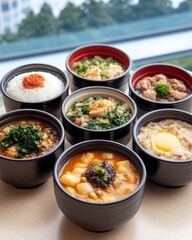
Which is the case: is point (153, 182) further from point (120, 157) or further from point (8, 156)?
point (8, 156)

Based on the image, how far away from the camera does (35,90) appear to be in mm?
3127

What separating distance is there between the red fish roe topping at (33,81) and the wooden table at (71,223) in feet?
2.43

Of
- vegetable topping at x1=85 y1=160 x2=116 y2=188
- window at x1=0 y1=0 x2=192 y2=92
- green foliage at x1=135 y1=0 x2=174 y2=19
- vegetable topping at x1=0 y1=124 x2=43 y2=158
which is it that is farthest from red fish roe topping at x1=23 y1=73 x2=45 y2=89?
green foliage at x1=135 y1=0 x2=174 y2=19

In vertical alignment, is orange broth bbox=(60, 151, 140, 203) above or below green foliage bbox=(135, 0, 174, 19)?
above

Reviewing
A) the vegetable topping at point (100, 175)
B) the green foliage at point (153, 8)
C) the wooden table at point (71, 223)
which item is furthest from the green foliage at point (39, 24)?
the vegetable topping at point (100, 175)

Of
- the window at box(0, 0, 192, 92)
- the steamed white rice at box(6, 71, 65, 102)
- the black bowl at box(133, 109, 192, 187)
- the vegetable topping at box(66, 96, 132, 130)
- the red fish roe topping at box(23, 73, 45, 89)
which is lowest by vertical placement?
the window at box(0, 0, 192, 92)

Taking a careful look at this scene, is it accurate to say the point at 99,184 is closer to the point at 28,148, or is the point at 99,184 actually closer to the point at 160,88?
the point at 28,148

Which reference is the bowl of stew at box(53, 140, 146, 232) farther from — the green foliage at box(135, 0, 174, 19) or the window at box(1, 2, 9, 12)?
the green foliage at box(135, 0, 174, 19)

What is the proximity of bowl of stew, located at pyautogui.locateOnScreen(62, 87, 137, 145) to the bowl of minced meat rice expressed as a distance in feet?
0.40

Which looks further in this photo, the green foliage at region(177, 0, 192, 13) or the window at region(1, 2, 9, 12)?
the green foliage at region(177, 0, 192, 13)

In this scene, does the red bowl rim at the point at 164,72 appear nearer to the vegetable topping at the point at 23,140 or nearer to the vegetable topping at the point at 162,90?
the vegetable topping at the point at 162,90

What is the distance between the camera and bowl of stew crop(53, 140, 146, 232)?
7.44ft

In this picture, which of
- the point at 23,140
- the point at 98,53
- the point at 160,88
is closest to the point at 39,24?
the point at 98,53

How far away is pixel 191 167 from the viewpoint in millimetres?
2549
